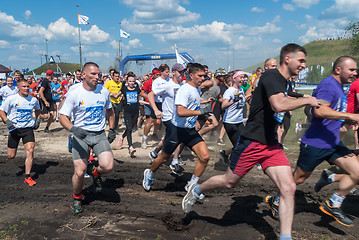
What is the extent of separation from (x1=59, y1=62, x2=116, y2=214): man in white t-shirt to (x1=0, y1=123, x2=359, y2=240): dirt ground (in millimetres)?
557

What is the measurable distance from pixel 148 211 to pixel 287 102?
9.14 feet

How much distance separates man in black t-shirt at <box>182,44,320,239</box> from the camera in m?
3.37

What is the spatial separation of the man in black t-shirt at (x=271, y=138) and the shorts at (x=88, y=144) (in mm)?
2124

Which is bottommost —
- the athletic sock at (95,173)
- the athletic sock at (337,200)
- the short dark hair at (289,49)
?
the athletic sock at (337,200)

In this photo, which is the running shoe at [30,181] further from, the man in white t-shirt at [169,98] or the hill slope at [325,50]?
the hill slope at [325,50]

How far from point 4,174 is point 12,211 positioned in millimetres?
2337

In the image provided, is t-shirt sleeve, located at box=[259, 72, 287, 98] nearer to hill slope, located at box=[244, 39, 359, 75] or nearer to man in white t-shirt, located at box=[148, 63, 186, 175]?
man in white t-shirt, located at box=[148, 63, 186, 175]

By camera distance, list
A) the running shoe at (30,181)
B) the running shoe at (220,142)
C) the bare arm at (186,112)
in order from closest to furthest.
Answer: the bare arm at (186,112), the running shoe at (30,181), the running shoe at (220,142)

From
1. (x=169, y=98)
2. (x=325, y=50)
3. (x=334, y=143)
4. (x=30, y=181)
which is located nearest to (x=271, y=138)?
(x=334, y=143)

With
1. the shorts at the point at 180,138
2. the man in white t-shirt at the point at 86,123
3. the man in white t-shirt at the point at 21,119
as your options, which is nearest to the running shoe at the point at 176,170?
the shorts at the point at 180,138

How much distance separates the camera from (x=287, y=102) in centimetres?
322

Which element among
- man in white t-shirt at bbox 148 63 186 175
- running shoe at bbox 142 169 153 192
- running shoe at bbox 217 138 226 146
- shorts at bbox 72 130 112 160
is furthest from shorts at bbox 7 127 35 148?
running shoe at bbox 217 138 226 146

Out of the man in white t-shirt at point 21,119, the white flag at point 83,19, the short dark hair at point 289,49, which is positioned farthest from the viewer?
the white flag at point 83,19

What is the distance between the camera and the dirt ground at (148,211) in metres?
4.14
